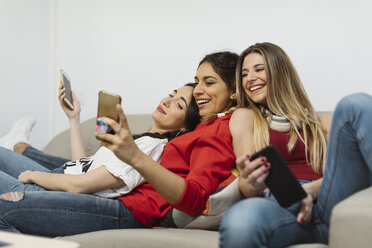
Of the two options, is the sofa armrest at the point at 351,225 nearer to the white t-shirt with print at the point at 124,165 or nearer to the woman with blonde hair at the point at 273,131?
the woman with blonde hair at the point at 273,131

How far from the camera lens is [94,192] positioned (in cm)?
159

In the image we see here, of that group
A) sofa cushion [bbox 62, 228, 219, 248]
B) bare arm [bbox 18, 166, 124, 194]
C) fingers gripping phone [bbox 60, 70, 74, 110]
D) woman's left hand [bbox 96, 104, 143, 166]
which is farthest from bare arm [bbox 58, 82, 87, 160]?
woman's left hand [bbox 96, 104, 143, 166]

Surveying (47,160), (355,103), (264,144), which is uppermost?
(355,103)

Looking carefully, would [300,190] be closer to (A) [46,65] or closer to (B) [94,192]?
(B) [94,192]

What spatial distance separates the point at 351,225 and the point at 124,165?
0.80 m

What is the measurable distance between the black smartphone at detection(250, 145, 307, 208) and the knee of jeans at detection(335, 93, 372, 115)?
0.24m

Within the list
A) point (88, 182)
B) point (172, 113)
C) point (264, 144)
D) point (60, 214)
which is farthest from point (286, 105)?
point (60, 214)

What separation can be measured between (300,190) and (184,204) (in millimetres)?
356

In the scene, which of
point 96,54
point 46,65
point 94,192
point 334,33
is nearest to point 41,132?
point 46,65

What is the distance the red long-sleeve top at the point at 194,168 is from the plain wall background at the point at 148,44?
918 mm

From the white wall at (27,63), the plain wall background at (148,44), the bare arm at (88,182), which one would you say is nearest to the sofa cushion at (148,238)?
the bare arm at (88,182)

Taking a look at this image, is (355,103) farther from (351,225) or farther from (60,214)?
(60,214)

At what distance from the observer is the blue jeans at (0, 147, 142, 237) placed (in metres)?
1.49

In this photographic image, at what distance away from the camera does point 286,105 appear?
1.71 metres
